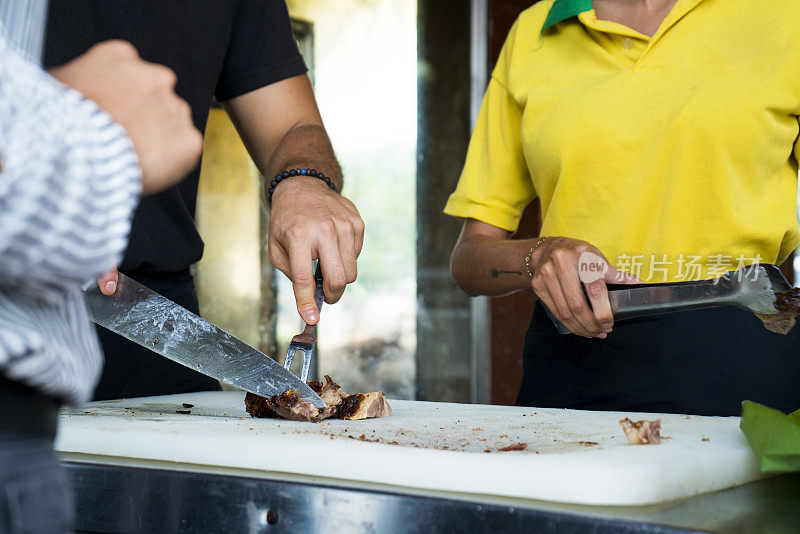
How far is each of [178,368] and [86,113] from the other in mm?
1310

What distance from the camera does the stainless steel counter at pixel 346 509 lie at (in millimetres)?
789

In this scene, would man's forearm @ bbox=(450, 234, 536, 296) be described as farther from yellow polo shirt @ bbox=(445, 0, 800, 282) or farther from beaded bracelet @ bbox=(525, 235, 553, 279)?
yellow polo shirt @ bbox=(445, 0, 800, 282)

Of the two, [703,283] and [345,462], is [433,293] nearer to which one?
[703,283]

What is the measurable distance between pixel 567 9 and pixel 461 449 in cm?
116

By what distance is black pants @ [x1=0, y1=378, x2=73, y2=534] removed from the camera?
0.49 metres

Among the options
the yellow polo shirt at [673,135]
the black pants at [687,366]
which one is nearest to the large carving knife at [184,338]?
the black pants at [687,366]

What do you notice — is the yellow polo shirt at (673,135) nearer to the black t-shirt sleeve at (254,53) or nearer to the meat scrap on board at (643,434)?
the black t-shirt sleeve at (254,53)

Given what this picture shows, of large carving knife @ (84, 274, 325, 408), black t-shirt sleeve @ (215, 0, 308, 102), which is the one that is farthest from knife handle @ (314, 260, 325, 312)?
black t-shirt sleeve @ (215, 0, 308, 102)

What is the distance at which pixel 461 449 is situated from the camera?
3.59ft

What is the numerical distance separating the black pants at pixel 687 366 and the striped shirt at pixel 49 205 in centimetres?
135

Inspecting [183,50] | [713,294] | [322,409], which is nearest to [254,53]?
[183,50]

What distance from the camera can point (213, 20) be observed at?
1.79m

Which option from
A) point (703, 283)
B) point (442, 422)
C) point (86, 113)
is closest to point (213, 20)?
point (442, 422)

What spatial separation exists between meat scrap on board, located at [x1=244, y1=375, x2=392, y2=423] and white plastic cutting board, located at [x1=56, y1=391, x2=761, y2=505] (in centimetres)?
3
